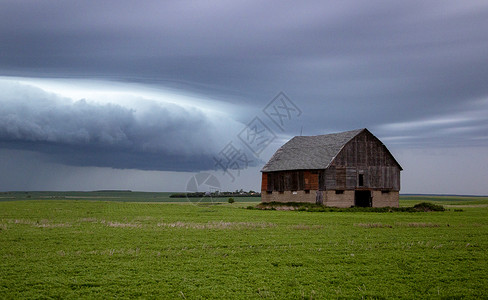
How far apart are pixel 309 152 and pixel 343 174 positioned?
25.0 ft

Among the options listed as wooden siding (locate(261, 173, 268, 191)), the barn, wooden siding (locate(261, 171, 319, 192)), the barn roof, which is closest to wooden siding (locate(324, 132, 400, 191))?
the barn

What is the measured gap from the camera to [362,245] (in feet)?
76.0

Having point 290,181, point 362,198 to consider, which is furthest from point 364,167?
point 290,181

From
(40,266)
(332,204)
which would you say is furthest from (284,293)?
(332,204)

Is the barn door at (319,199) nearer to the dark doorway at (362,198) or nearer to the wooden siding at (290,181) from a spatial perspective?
the wooden siding at (290,181)

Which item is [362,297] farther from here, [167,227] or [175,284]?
[167,227]

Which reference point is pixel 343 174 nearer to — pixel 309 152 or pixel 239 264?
pixel 309 152

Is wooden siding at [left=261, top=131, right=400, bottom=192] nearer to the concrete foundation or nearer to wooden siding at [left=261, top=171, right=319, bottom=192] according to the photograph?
wooden siding at [left=261, top=171, right=319, bottom=192]

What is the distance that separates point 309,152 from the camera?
66562mm

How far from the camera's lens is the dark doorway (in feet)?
205

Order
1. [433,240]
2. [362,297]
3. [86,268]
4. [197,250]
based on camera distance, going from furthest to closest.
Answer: [433,240] < [197,250] < [86,268] < [362,297]

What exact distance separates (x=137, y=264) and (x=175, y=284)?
3.62m

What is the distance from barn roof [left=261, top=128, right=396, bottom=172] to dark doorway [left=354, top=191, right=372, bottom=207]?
6946mm

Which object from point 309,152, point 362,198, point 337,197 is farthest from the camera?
point 309,152
